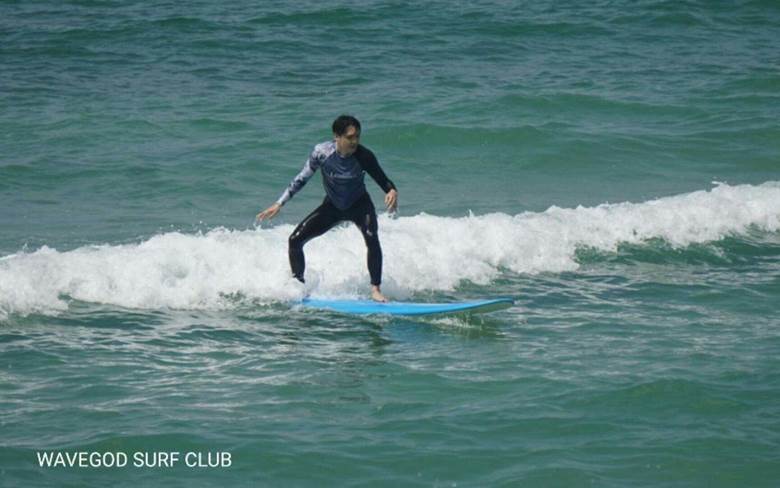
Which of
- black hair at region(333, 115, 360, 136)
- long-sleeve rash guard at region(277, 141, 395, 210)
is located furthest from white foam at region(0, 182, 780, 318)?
black hair at region(333, 115, 360, 136)

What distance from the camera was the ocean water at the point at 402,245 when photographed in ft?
22.7

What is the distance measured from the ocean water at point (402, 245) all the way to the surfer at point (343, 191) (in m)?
0.57

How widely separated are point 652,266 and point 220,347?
4.93 m

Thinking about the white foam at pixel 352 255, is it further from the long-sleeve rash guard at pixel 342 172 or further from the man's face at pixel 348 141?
the man's face at pixel 348 141

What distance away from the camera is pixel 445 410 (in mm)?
7359

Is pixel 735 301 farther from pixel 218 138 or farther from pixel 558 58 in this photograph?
pixel 558 58

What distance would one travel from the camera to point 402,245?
1205cm

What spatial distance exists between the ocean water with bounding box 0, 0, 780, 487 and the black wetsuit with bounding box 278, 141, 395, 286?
0.55 meters

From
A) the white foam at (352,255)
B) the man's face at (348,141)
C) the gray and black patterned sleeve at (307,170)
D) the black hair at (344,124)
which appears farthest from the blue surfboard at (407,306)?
the black hair at (344,124)

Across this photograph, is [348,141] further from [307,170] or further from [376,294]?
[376,294]

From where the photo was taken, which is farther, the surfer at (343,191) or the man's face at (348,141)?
the surfer at (343,191)

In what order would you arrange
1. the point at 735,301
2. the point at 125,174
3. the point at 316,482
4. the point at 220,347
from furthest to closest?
the point at 125,174 < the point at 735,301 < the point at 220,347 < the point at 316,482

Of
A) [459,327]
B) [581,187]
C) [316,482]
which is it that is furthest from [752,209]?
[316,482]

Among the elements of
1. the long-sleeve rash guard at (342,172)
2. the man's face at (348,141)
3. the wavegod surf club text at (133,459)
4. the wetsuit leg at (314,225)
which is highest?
the man's face at (348,141)
